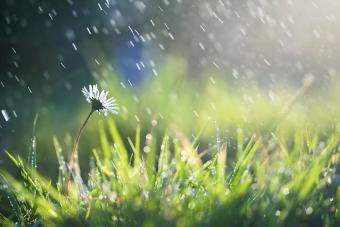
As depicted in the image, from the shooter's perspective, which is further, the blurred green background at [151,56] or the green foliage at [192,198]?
the blurred green background at [151,56]

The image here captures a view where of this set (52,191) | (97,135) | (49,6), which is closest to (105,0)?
(49,6)

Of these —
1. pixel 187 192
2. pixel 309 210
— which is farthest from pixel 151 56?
pixel 309 210

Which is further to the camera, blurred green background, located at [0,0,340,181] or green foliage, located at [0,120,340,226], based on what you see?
blurred green background, located at [0,0,340,181]

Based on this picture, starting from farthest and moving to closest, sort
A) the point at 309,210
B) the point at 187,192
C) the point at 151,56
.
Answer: the point at 151,56
the point at 187,192
the point at 309,210

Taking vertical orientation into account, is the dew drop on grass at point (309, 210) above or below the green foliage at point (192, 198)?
below

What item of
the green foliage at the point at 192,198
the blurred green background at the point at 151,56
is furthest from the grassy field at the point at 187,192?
the blurred green background at the point at 151,56

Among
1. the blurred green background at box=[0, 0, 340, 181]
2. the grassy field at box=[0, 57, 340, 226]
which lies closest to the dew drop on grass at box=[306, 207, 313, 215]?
the grassy field at box=[0, 57, 340, 226]

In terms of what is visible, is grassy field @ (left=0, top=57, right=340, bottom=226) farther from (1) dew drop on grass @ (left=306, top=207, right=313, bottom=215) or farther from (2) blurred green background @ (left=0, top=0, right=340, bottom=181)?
(2) blurred green background @ (left=0, top=0, right=340, bottom=181)

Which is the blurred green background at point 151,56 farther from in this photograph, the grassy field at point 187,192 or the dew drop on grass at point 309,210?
the dew drop on grass at point 309,210

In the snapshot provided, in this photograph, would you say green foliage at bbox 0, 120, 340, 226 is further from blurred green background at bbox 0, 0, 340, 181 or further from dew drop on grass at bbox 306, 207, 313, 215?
blurred green background at bbox 0, 0, 340, 181

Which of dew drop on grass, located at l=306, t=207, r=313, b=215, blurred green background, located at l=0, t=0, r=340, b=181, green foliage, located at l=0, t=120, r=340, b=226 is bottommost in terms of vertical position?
dew drop on grass, located at l=306, t=207, r=313, b=215

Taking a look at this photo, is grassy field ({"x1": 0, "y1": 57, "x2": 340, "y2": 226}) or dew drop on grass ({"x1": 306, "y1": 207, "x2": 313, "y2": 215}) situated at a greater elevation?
grassy field ({"x1": 0, "y1": 57, "x2": 340, "y2": 226})

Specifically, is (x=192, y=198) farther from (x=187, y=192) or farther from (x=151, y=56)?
(x=151, y=56)
